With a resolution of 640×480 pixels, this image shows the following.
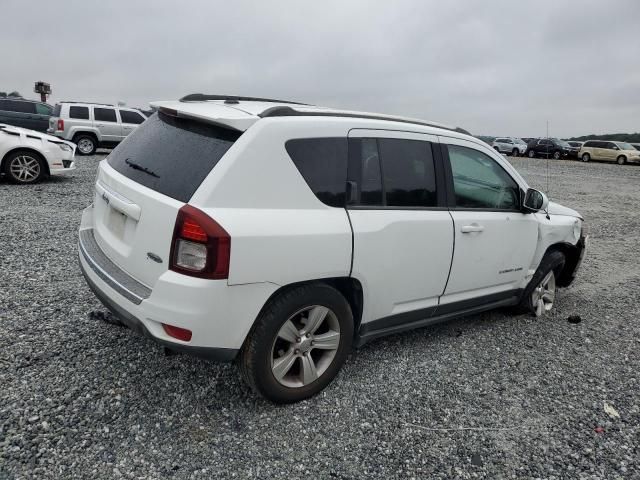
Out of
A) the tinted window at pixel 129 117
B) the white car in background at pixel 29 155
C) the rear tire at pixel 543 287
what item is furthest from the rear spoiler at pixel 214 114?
the tinted window at pixel 129 117

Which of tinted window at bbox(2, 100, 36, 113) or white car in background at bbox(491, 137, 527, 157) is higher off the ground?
white car in background at bbox(491, 137, 527, 157)

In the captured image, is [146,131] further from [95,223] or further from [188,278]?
[188,278]

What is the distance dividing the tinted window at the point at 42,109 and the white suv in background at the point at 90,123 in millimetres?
2091

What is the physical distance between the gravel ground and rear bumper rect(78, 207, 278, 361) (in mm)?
539

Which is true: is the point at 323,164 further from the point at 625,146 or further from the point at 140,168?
the point at 625,146

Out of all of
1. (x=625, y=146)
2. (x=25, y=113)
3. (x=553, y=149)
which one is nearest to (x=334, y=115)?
(x=25, y=113)

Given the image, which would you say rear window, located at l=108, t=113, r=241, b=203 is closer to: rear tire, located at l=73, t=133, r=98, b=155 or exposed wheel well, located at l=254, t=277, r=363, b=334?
exposed wheel well, located at l=254, t=277, r=363, b=334

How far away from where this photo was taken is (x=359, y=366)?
3510mm

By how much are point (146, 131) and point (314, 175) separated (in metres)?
1.21

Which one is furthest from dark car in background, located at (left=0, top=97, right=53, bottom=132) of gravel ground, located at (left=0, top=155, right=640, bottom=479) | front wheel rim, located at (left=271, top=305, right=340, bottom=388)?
front wheel rim, located at (left=271, top=305, right=340, bottom=388)

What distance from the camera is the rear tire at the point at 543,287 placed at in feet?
14.8

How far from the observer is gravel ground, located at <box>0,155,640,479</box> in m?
2.51

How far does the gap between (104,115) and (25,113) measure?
3549mm

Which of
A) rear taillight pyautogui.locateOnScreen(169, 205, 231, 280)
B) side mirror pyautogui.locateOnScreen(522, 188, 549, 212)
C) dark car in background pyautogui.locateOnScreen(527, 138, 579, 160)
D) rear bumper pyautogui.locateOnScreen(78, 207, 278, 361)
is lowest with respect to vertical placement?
rear bumper pyautogui.locateOnScreen(78, 207, 278, 361)
